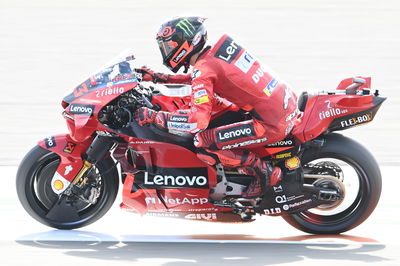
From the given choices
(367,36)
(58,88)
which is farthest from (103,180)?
(367,36)

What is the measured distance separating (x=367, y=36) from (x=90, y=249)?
804cm

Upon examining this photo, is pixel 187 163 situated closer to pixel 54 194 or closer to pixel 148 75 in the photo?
pixel 148 75

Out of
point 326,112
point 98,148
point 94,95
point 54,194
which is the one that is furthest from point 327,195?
point 54,194

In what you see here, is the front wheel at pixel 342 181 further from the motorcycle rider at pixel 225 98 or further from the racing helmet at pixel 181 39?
the racing helmet at pixel 181 39

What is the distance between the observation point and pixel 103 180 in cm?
710

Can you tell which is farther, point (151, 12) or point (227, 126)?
point (151, 12)

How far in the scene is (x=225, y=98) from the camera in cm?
669

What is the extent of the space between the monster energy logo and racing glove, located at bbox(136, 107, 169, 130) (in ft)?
2.11

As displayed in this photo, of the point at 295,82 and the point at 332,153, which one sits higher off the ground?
the point at 295,82

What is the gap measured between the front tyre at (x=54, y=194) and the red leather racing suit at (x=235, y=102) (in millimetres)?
894

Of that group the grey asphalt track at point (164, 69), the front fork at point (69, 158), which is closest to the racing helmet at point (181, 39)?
the front fork at point (69, 158)

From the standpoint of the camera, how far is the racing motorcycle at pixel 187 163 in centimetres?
680

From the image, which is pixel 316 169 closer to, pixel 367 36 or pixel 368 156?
pixel 368 156

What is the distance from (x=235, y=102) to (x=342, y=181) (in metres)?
1.15
